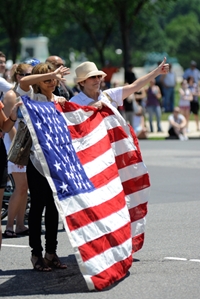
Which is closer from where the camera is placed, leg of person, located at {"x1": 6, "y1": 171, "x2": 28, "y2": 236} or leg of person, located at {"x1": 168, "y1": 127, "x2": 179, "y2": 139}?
leg of person, located at {"x1": 6, "y1": 171, "x2": 28, "y2": 236}

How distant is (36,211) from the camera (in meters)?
7.79

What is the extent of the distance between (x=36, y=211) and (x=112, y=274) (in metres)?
1.05

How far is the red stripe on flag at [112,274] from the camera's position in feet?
22.6

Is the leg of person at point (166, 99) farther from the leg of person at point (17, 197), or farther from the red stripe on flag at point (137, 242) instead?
the red stripe on flag at point (137, 242)

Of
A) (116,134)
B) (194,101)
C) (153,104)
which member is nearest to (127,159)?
(116,134)

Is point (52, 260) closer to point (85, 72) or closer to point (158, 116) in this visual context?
point (85, 72)

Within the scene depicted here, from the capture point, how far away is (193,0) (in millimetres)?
184375

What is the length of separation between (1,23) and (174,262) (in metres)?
41.0

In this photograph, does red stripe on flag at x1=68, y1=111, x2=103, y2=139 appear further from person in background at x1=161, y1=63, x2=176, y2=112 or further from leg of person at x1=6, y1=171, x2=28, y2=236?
person in background at x1=161, y1=63, x2=176, y2=112

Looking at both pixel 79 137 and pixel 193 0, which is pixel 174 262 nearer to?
pixel 79 137

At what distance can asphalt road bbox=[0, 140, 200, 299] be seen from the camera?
22.9 feet

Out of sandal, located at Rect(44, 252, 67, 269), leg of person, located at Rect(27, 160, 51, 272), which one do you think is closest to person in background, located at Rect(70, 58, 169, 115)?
leg of person, located at Rect(27, 160, 51, 272)

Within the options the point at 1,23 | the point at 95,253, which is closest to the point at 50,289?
the point at 95,253

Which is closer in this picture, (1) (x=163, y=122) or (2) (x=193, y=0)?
(1) (x=163, y=122)
